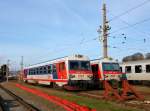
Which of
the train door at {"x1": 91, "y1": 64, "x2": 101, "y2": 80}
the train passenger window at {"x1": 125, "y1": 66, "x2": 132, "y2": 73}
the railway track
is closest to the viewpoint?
the railway track

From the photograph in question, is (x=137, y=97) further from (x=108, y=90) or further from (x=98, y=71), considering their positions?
(x=98, y=71)

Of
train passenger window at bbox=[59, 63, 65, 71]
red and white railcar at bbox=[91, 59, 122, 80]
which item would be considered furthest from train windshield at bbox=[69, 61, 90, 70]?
red and white railcar at bbox=[91, 59, 122, 80]

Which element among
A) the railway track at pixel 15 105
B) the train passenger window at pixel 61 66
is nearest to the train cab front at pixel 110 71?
the train passenger window at pixel 61 66

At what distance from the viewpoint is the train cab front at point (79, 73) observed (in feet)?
86.2

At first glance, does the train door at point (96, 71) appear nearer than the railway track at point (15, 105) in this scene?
No

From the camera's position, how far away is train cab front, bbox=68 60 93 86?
26266 millimetres

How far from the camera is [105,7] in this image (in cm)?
3778

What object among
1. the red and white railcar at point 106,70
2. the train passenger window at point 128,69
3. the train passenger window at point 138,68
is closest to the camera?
the red and white railcar at point 106,70

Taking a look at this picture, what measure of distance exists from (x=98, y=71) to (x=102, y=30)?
9263 millimetres

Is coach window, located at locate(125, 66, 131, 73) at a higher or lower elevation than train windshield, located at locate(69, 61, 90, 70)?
lower

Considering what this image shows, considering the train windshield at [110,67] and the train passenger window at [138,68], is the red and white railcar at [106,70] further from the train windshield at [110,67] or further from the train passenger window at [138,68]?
the train passenger window at [138,68]

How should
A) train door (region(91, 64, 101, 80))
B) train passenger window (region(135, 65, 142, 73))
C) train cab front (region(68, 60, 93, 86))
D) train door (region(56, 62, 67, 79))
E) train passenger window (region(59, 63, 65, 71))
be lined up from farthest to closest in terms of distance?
train passenger window (region(135, 65, 142, 73)), train door (region(91, 64, 101, 80)), train passenger window (region(59, 63, 65, 71)), train door (region(56, 62, 67, 79)), train cab front (region(68, 60, 93, 86))

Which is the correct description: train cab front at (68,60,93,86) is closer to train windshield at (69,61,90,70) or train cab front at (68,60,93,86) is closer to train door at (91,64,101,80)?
train windshield at (69,61,90,70)

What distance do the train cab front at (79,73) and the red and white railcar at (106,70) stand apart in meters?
1.50
